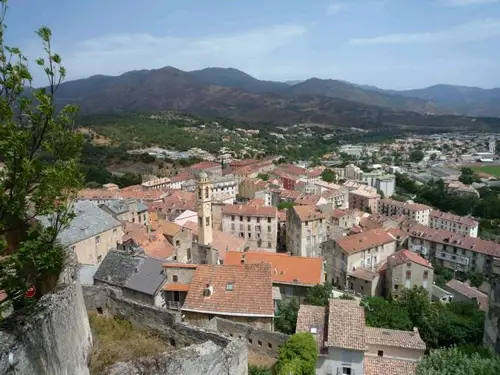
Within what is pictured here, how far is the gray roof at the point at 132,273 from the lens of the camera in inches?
926

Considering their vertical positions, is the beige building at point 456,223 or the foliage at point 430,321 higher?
the foliage at point 430,321

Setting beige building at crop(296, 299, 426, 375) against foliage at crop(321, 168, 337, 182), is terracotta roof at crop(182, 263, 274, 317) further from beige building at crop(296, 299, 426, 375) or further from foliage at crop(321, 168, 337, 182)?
foliage at crop(321, 168, 337, 182)

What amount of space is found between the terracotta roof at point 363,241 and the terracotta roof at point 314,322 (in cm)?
2444

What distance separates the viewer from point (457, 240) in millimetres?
61906

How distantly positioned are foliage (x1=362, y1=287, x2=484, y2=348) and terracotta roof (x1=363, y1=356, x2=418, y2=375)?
790 cm

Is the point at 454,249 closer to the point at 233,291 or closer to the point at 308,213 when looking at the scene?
the point at 308,213

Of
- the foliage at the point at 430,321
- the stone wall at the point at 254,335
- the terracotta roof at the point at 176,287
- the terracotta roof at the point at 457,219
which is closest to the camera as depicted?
the stone wall at the point at 254,335

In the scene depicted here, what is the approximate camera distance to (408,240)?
2625 inches

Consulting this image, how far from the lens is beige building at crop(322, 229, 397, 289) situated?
4647 cm

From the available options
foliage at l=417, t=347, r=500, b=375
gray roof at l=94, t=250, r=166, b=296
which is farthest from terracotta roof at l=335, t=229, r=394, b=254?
foliage at l=417, t=347, r=500, b=375

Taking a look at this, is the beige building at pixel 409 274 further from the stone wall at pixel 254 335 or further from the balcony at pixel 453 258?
the stone wall at pixel 254 335

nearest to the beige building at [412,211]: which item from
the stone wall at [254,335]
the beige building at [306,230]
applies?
the beige building at [306,230]

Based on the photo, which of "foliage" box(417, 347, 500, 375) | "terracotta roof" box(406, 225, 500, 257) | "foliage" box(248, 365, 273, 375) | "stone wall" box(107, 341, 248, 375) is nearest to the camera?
"stone wall" box(107, 341, 248, 375)

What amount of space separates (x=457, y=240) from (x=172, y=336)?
59608mm
